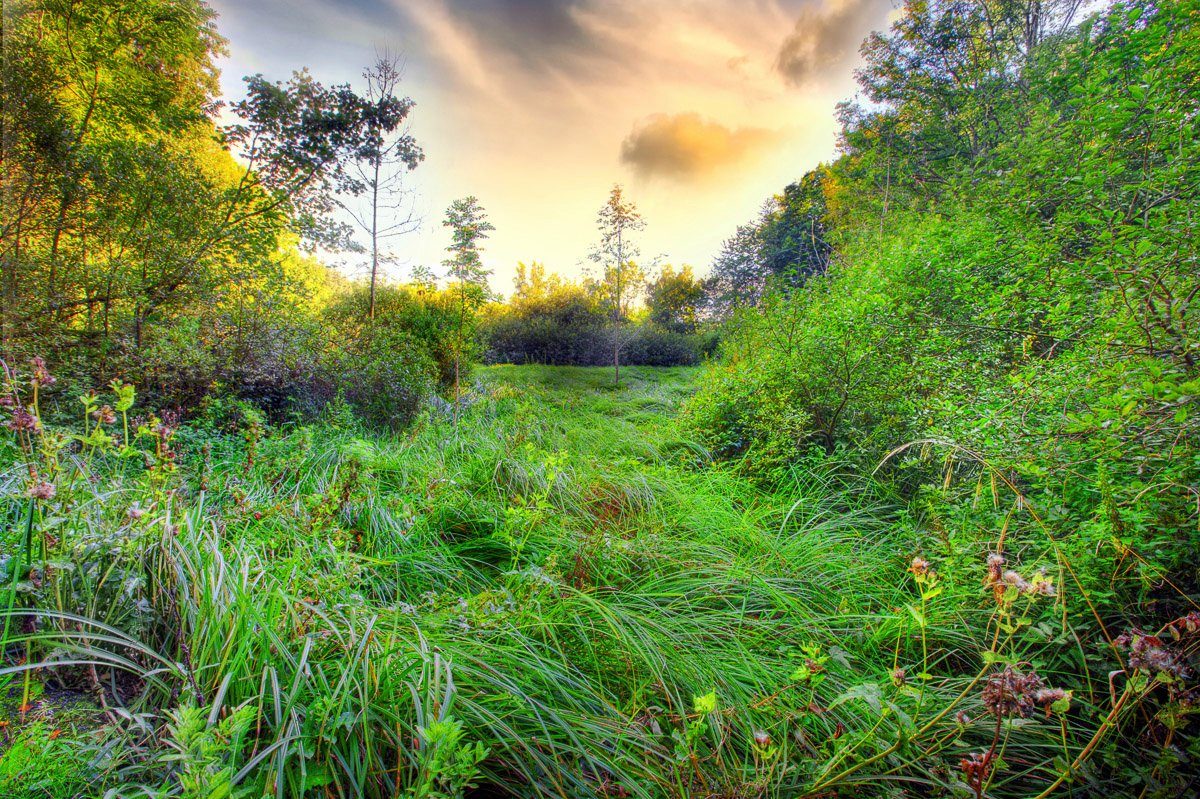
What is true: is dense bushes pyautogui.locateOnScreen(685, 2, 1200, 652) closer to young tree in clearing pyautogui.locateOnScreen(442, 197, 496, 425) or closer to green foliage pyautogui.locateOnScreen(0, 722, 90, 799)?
green foliage pyautogui.locateOnScreen(0, 722, 90, 799)

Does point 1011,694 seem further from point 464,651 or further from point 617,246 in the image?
point 617,246

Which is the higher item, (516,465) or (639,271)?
(639,271)

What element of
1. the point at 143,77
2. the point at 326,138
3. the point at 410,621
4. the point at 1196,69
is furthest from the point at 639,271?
the point at 410,621

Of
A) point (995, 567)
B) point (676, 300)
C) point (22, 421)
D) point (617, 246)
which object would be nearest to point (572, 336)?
point (617, 246)

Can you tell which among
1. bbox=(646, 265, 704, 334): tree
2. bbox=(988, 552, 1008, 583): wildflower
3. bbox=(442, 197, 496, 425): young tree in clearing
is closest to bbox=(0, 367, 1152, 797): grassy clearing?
bbox=(988, 552, 1008, 583): wildflower

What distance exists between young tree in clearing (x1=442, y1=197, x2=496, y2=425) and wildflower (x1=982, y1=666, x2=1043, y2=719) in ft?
18.8

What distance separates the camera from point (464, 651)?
1.24m

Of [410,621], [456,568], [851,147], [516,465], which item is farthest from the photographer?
[851,147]

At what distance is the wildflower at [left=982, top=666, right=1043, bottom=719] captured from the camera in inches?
27.9

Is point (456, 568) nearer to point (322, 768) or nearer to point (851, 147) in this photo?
→ point (322, 768)

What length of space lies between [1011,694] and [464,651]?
1300 mm

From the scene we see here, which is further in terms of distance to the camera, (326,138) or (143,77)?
(326,138)

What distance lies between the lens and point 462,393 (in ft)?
23.0

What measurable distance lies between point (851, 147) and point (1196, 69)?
538 inches
